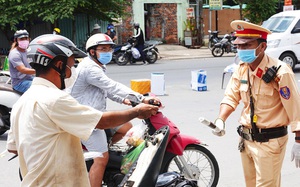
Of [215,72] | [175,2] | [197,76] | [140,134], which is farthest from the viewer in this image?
[175,2]

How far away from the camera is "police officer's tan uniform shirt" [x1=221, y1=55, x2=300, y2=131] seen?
12.9 feet

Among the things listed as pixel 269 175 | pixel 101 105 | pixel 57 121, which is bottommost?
pixel 269 175

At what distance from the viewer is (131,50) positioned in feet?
63.2

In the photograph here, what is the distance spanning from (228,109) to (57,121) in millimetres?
1906

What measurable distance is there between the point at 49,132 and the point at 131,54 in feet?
54.9

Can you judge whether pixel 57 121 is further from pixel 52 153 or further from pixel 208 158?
pixel 208 158

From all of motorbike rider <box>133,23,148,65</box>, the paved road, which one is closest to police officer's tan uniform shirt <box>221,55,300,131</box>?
the paved road

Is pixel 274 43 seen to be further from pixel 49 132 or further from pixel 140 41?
pixel 49 132

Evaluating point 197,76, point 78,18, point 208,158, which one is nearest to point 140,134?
point 208,158

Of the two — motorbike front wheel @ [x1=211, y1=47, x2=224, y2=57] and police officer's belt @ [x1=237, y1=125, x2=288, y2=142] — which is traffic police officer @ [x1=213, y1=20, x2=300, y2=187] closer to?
police officer's belt @ [x1=237, y1=125, x2=288, y2=142]

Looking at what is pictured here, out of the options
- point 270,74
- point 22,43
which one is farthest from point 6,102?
point 270,74

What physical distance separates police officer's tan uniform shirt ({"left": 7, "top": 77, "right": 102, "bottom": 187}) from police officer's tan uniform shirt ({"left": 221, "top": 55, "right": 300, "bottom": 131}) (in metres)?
1.57

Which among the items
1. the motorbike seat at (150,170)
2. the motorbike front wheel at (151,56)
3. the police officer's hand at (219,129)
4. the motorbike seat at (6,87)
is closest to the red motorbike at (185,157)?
the police officer's hand at (219,129)

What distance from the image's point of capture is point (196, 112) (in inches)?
385
